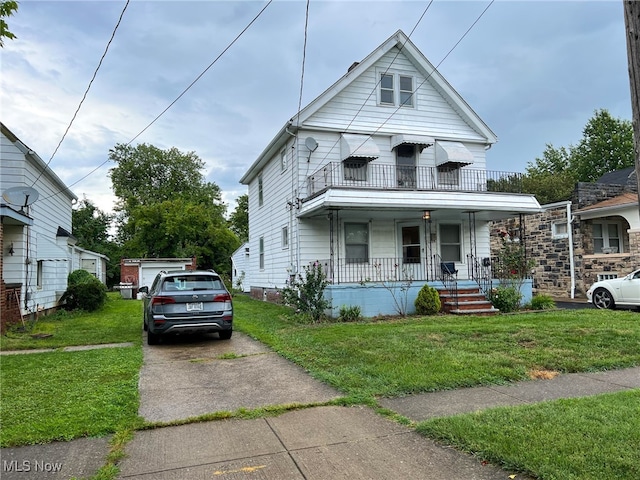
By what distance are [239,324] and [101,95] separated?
6.71 m

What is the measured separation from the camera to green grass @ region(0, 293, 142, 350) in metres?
9.27

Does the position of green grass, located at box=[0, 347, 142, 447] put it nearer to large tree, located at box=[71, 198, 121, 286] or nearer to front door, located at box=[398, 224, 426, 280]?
front door, located at box=[398, 224, 426, 280]

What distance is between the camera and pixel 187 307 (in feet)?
29.7

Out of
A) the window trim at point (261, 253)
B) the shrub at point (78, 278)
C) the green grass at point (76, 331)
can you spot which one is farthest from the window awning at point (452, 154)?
the shrub at point (78, 278)

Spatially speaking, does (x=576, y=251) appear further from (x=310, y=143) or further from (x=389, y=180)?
(x=310, y=143)

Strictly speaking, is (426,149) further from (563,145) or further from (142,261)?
(563,145)

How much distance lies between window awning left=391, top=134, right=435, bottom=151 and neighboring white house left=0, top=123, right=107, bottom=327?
1105 centimetres

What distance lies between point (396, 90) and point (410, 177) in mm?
3305

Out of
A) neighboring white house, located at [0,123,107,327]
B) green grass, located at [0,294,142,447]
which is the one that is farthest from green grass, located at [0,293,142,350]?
neighboring white house, located at [0,123,107,327]

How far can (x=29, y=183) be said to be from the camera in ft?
42.1

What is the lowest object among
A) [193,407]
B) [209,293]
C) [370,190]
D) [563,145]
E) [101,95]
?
[193,407]

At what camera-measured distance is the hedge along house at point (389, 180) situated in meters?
14.1

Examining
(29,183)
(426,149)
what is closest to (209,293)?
(29,183)

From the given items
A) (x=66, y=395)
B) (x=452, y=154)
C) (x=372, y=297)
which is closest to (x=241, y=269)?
(x=372, y=297)
